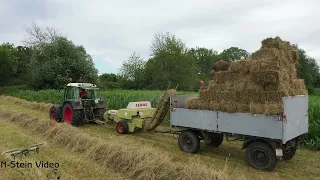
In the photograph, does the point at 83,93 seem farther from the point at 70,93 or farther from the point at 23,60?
the point at 23,60

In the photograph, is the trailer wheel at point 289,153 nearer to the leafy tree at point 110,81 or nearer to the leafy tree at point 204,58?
the leafy tree at point 110,81

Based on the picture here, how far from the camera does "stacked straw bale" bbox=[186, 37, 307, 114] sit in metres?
6.61

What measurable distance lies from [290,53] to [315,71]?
5865cm

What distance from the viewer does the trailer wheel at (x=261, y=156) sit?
21.8ft

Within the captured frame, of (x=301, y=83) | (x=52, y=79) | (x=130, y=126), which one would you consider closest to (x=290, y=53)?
(x=301, y=83)

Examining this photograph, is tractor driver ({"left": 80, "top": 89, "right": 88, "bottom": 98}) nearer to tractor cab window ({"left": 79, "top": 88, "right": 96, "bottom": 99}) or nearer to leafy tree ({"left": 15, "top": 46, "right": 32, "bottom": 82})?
tractor cab window ({"left": 79, "top": 88, "right": 96, "bottom": 99})

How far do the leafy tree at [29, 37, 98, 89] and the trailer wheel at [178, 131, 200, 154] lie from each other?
24.2 metres

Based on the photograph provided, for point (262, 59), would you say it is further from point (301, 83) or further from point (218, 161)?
point (218, 161)

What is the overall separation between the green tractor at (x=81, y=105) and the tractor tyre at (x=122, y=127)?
6.10 ft

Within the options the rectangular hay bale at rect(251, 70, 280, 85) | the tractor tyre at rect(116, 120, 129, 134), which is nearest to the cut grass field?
the tractor tyre at rect(116, 120, 129, 134)

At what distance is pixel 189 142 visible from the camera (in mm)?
8359

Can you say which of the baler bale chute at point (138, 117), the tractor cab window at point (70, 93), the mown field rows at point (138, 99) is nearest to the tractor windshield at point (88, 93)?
the tractor cab window at point (70, 93)

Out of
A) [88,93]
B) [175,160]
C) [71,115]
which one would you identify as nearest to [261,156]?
[175,160]

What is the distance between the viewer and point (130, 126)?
10742 millimetres
